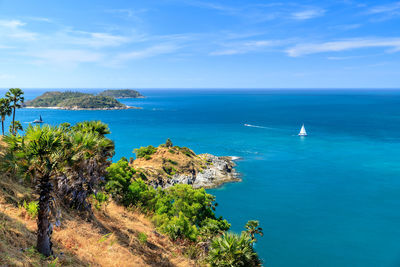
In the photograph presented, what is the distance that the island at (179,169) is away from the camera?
67.2 m

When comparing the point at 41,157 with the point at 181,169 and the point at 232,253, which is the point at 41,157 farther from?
the point at 181,169

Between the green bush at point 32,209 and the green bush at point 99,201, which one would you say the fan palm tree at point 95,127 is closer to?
the green bush at point 99,201

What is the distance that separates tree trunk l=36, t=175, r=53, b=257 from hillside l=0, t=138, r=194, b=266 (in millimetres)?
448

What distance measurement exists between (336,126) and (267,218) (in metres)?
121

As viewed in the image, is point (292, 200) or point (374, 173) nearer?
point (292, 200)

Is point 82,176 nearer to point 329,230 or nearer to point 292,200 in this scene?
point 329,230

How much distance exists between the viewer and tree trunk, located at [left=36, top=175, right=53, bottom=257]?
1403 centimetres

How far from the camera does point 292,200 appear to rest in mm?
62938

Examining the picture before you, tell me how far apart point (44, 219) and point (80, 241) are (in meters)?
5.20

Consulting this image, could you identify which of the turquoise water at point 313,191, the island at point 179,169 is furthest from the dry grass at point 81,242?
the island at point 179,169

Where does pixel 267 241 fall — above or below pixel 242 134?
below

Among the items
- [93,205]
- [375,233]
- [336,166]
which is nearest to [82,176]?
[93,205]

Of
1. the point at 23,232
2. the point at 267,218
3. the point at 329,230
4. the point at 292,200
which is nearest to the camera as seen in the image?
the point at 23,232

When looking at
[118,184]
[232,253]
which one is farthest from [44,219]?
[118,184]
